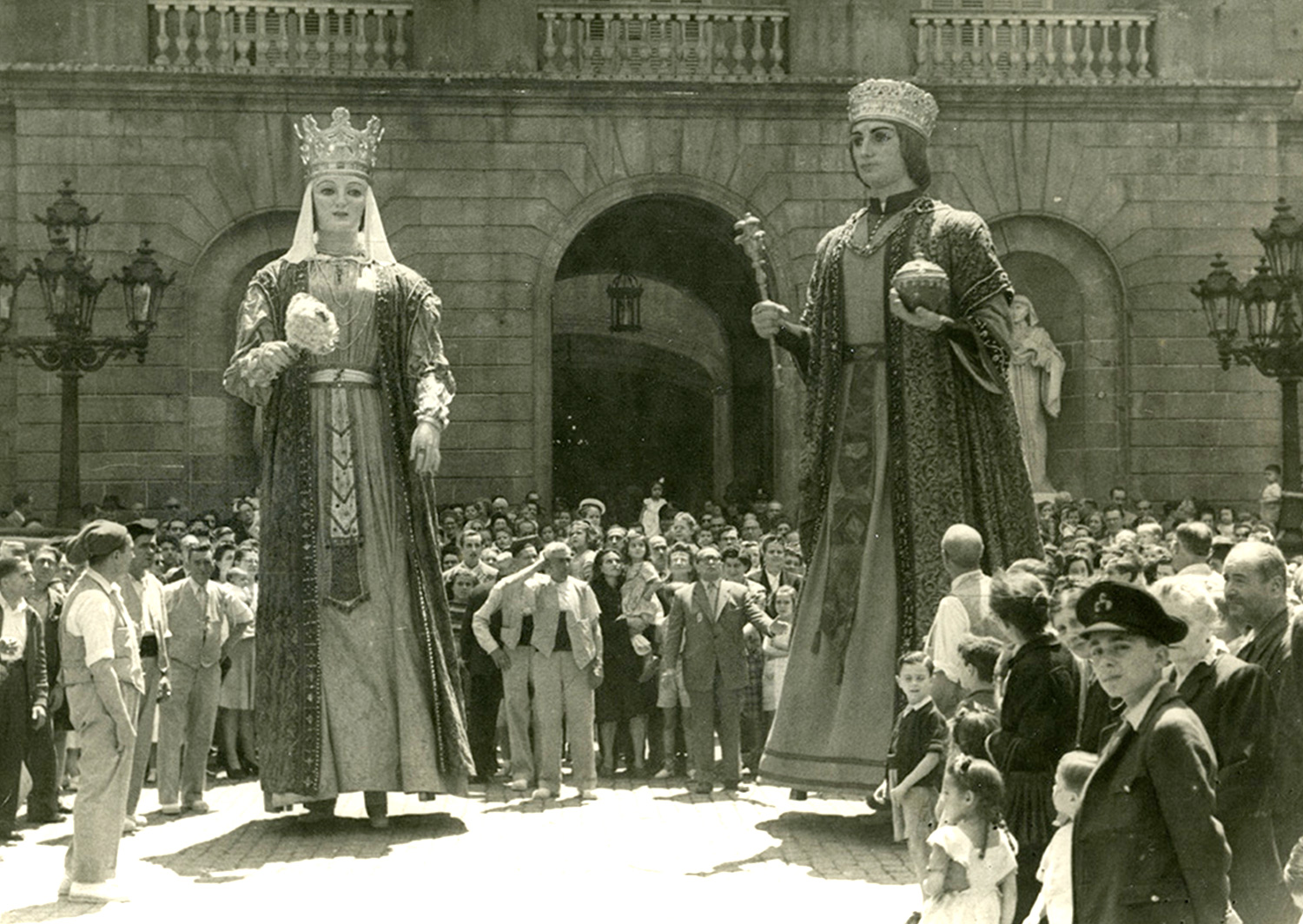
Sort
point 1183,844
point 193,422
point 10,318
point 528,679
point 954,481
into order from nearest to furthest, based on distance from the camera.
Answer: point 1183,844 → point 954,481 → point 528,679 → point 10,318 → point 193,422

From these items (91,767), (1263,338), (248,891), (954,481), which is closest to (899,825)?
(954,481)

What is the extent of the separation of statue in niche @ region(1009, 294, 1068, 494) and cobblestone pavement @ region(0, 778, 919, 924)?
12507 mm

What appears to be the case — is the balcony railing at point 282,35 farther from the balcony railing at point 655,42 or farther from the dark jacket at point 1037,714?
the dark jacket at point 1037,714

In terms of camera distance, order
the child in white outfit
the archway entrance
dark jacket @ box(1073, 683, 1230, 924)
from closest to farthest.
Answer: dark jacket @ box(1073, 683, 1230, 924) < the child in white outfit < the archway entrance

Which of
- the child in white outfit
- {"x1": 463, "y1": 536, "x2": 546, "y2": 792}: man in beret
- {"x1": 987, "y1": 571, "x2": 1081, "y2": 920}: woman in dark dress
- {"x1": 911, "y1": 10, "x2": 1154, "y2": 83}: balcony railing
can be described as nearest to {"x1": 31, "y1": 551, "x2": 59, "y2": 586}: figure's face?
{"x1": 463, "y1": 536, "x2": 546, "y2": 792}: man in beret

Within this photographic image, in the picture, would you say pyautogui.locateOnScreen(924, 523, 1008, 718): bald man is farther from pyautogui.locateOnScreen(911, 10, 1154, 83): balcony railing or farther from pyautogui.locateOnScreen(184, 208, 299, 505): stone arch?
pyautogui.locateOnScreen(911, 10, 1154, 83): balcony railing

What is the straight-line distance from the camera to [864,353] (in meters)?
10.2

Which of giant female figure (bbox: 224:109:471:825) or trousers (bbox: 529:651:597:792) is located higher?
giant female figure (bbox: 224:109:471:825)

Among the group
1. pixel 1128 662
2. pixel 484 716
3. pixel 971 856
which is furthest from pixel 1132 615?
pixel 484 716

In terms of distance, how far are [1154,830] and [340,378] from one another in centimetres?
663

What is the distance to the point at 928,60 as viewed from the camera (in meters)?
23.7

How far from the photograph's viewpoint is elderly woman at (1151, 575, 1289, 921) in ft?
18.8

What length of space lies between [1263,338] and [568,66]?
8953mm

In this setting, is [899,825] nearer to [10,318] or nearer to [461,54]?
[10,318]
